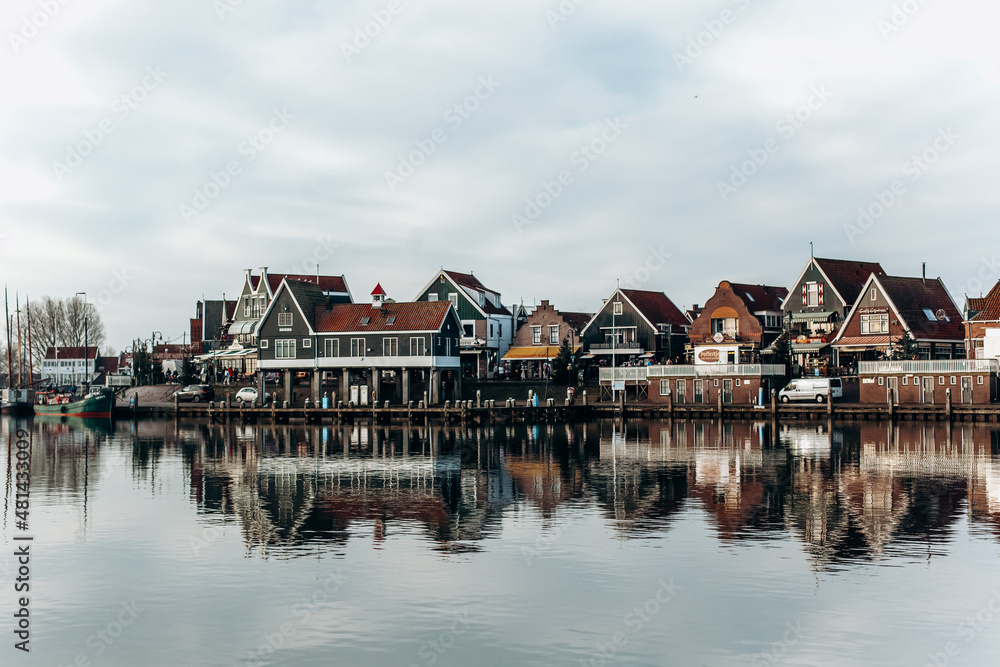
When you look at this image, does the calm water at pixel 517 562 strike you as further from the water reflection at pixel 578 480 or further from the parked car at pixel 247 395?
the parked car at pixel 247 395

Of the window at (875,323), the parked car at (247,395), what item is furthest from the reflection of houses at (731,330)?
the parked car at (247,395)

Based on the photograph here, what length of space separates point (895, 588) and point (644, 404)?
63048 mm

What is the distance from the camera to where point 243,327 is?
368ft

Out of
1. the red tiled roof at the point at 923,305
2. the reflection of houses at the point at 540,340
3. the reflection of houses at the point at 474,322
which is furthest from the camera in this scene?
the reflection of houses at the point at 474,322

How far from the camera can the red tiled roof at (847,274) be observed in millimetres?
96688

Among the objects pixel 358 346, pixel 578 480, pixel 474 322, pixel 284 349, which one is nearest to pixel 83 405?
pixel 284 349

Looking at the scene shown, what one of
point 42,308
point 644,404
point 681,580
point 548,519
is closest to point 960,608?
point 681,580

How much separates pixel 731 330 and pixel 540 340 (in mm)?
21214

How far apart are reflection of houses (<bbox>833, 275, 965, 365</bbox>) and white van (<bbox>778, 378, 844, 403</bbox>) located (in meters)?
10.1

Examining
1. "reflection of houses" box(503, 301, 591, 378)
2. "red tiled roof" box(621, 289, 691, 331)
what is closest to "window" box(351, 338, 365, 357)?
"reflection of houses" box(503, 301, 591, 378)

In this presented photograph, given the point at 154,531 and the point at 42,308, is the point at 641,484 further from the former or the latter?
the point at 42,308

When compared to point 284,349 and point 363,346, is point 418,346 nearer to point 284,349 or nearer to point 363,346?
point 363,346

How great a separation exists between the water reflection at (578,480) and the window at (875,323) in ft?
70.7

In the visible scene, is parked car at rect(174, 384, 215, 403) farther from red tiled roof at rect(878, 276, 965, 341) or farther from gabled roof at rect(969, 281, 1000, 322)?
gabled roof at rect(969, 281, 1000, 322)
